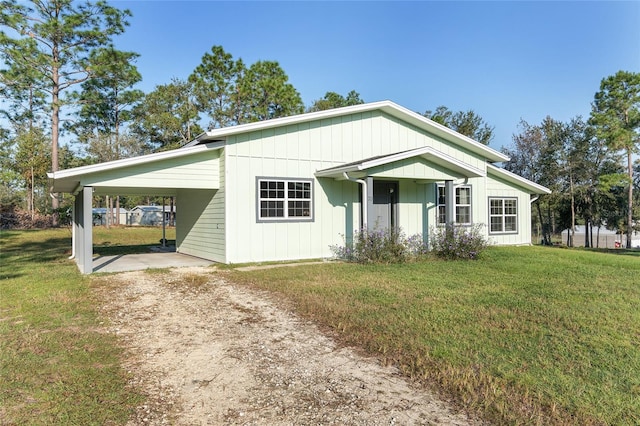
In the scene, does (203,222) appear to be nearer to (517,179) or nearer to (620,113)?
(517,179)

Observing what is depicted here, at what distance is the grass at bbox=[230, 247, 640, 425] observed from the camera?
2.89 m

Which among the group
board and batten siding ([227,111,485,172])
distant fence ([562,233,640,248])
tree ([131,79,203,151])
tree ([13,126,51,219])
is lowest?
distant fence ([562,233,640,248])

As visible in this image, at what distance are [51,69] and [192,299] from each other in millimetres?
26575

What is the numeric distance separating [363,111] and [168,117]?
2198 centimetres

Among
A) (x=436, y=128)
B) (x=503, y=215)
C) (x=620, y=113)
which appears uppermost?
(x=620, y=113)

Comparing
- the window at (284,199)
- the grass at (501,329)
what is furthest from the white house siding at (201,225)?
the grass at (501,329)

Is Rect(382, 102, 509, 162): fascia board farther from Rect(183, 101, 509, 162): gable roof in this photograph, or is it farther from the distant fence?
the distant fence

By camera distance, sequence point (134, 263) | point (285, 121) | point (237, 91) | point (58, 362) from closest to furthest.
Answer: point (58, 362), point (285, 121), point (134, 263), point (237, 91)

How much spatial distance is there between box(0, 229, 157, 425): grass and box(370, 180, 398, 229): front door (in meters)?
8.05

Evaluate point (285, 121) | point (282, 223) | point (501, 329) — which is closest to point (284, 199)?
point (282, 223)

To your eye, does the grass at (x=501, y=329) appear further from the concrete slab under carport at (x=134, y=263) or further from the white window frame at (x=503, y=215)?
the white window frame at (x=503, y=215)

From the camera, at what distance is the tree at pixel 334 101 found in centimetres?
3688

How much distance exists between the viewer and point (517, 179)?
50.6 ft

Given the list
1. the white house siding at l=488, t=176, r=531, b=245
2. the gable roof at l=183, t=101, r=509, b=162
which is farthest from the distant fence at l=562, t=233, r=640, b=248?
the gable roof at l=183, t=101, r=509, b=162
